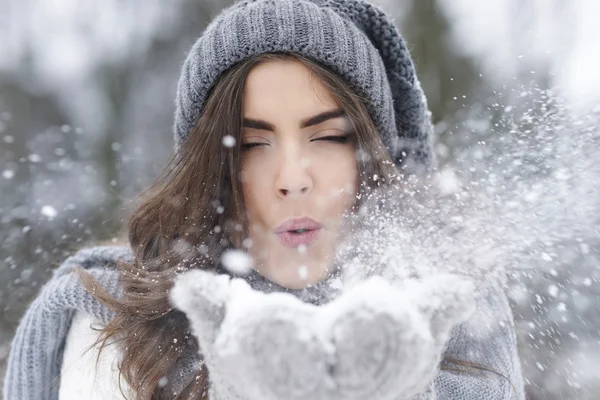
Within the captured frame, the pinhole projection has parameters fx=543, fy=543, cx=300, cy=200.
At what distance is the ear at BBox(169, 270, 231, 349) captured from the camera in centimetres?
80

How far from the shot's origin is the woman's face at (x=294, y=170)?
3.70ft

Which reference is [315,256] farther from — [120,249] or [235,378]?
[120,249]

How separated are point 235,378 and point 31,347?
83cm

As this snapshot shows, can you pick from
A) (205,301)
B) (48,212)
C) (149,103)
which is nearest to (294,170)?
(205,301)

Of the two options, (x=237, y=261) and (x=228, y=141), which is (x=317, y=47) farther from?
(x=237, y=261)

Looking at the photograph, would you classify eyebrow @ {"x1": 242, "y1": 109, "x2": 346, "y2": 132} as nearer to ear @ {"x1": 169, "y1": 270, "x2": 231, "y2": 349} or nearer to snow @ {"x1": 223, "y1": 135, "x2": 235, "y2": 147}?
snow @ {"x1": 223, "y1": 135, "x2": 235, "y2": 147}

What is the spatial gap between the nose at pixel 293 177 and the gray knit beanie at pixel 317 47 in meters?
0.24

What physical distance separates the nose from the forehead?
0.29ft

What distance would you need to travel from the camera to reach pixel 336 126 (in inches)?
47.0

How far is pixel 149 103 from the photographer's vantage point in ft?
15.6

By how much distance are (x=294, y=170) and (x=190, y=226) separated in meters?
0.35

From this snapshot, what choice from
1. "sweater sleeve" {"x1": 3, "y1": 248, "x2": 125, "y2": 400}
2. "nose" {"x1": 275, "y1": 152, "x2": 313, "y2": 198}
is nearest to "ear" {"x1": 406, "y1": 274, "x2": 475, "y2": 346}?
"nose" {"x1": 275, "y1": 152, "x2": 313, "y2": 198}

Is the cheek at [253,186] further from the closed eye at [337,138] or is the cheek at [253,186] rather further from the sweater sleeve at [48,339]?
the sweater sleeve at [48,339]

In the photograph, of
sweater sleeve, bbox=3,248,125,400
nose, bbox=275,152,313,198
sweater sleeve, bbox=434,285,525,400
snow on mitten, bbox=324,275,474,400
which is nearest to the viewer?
snow on mitten, bbox=324,275,474,400
